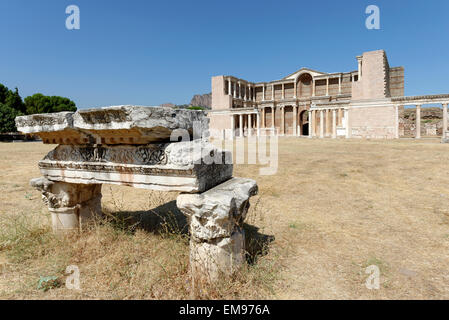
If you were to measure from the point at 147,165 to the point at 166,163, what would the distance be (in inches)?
10.4

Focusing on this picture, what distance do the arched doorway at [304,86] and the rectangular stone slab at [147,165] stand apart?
135 feet

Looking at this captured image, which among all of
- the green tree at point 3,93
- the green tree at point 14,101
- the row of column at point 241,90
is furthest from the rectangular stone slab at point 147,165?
the green tree at point 3,93

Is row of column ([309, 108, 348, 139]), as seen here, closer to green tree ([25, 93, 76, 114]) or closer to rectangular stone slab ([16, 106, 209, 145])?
rectangular stone slab ([16, 106, 209, 145])

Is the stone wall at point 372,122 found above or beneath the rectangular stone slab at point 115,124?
above

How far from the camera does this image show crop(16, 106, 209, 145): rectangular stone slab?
2.78m

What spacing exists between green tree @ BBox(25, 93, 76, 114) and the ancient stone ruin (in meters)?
40.2

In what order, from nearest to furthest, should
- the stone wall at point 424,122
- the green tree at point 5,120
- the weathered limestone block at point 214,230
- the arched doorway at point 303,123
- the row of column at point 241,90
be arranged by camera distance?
the weathered limestone block at point 214,230
the green tree at point 5,120
the stone wall at point 424,122
the row of column at point 241,90
the arched doorway at point 303,123

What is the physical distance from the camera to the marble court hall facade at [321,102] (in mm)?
25828

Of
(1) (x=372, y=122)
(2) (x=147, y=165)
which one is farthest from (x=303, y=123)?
(2) (x=147, y=165)

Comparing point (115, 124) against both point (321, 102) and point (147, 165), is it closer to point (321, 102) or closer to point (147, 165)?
point (147, 165)

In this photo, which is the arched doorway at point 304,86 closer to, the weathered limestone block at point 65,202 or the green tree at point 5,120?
the green tree at point 5,120

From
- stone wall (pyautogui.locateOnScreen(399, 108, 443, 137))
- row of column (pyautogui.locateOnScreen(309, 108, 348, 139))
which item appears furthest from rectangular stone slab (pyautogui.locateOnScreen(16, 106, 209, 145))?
stone wall (pyautogui.locateOnScreen(399, 108, 443, 137))

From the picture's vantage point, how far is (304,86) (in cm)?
4144
